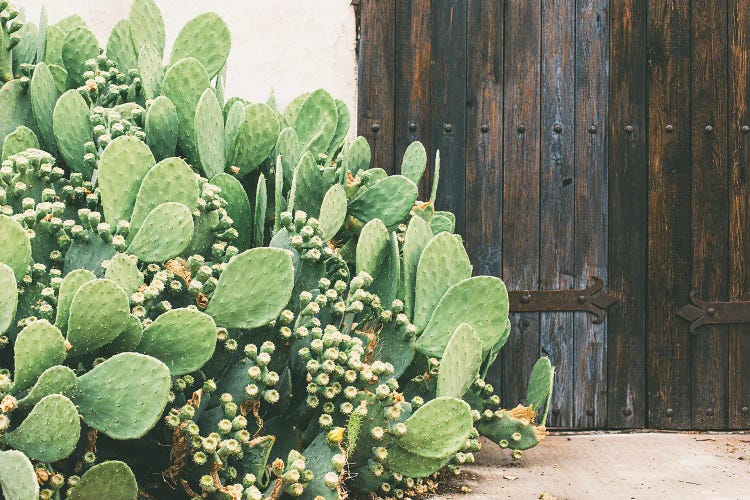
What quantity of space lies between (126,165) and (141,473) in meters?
0.64

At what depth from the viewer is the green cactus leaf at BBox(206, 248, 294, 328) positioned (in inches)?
62.7

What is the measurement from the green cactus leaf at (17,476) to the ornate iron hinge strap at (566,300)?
6.22ft

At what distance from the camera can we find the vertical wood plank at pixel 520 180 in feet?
9.45

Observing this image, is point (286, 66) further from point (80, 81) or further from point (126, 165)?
point (126, 165)

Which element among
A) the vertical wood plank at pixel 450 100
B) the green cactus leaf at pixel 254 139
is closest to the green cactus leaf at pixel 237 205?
the green cactus leaf at pixel 254 139

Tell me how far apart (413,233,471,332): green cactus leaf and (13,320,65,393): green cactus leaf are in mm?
802

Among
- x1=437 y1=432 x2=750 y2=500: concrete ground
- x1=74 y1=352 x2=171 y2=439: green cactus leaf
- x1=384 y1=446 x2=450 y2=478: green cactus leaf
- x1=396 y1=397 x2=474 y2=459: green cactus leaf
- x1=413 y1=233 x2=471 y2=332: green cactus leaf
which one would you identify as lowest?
x1=437 y1=432 x2=750 y2=500: concrete ground

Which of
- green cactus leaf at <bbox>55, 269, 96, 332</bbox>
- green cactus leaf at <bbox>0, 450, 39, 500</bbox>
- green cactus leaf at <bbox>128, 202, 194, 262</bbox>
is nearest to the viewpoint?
green cactus leaf at <bbox>0, 450, 39, 500</bbox>

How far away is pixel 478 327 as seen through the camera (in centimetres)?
190

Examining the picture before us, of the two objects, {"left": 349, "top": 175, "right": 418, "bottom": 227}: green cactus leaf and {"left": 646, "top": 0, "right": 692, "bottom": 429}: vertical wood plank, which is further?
{"left": 646, "top": 0, "right": 692, "bottom": 429}: vertical wood plank

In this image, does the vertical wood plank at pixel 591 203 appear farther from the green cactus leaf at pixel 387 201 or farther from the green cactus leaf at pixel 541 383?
the green cactus leaf at pixel 387 201

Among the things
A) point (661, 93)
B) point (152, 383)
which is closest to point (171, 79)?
point (152, 383)

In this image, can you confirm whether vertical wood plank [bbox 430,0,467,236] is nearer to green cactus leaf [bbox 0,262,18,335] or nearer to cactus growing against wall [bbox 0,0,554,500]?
cactus growing against wall [bbox 0,0,554,500]

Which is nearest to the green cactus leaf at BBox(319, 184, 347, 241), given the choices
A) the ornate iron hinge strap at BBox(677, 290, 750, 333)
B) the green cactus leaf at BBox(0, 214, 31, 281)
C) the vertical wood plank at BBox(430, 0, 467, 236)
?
the green cactus leaf at BBox(0, 214, 31, 281)
